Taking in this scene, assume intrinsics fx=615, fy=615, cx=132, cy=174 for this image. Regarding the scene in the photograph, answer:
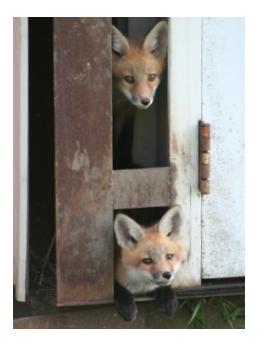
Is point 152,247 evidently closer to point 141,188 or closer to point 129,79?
point 141,188

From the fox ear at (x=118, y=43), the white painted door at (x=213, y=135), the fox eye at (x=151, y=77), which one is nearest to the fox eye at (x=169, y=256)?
the white painted door at (x=213, y=135)

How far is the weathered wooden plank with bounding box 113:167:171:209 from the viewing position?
193cm

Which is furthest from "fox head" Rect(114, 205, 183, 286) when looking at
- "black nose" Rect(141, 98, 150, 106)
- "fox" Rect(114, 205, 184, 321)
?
"black nose" Rect(141, 98, 150, 106)

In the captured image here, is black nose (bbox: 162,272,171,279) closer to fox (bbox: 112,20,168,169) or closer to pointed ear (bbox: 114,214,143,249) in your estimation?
pointed ear (bbox: 114,214,143,249)

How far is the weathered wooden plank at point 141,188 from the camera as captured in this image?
1.93 metres

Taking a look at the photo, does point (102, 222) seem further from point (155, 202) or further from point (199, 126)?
point (199, 126)

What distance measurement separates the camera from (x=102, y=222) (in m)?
1.93

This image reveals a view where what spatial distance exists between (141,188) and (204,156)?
23cm

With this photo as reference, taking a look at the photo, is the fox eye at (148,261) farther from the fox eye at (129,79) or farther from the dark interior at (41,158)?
the fox eye at (129,79)

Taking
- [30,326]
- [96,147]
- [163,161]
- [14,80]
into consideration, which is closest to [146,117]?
[163,161]

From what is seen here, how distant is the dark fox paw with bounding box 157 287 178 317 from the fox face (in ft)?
0.10

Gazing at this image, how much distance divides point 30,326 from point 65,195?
1.47 feet

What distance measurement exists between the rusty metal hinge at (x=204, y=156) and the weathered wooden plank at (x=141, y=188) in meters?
0.11

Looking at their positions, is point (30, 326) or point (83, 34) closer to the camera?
point (83, 34)
